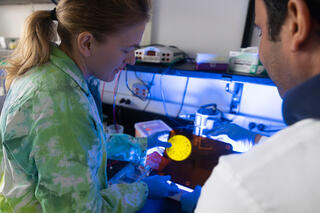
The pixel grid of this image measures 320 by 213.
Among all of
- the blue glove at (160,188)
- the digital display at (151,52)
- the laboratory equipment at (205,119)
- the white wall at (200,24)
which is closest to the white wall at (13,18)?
the white wall at (200,24)

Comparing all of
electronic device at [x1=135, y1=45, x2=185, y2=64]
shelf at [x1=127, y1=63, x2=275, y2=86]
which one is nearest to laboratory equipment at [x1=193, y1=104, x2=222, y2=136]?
shelf at [x1=127, y1=63, x2=275, y2=86]

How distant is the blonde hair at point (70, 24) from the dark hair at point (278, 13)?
425 mm

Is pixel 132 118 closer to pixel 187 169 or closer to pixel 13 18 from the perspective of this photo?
pixel 187 169

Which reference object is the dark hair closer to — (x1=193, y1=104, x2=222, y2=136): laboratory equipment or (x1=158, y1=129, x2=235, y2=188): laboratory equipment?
(x1=158, y1=129, x2=235, y2=188): laboratory equipment

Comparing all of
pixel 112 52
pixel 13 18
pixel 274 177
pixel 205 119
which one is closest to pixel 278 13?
pixel 274 177

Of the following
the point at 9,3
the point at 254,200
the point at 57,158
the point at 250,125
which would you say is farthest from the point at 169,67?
the point at 9,3

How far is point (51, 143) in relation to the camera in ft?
1.70

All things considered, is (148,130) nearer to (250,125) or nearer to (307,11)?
(250,125)

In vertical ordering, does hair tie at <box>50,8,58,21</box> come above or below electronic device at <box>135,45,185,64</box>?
above

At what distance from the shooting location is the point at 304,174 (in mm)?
278

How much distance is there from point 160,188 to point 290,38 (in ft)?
2.28

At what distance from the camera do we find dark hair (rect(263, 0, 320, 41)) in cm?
34

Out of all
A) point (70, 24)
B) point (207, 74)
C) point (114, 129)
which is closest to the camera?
point (70, 24)

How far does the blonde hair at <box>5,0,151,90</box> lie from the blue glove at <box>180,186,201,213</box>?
0.68 metres
